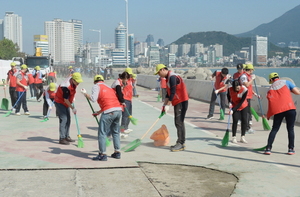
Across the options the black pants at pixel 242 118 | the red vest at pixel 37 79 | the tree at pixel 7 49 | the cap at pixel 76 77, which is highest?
the tree at pixel 7 49

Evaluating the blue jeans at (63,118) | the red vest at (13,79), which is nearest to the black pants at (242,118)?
the blue jeans at (63,118)

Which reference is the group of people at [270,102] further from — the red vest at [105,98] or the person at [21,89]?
the person at [21,89]

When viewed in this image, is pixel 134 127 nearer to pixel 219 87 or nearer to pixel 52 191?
pixel 219 87

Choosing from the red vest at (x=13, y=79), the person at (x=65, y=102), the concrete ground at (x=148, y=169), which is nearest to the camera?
the concrete ground at (x=148, y=169)

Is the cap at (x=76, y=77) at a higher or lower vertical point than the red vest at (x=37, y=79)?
higher

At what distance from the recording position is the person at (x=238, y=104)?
10227 mm

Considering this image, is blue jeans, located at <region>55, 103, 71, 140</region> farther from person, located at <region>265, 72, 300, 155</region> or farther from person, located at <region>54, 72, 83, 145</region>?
person, located at <region>265, 72, 300, 155</region>

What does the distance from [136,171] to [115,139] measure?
110 cm

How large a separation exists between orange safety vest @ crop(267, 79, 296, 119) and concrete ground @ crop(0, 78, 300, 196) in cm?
89

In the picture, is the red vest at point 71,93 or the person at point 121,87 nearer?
the person at point 121,87

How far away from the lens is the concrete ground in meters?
6.22

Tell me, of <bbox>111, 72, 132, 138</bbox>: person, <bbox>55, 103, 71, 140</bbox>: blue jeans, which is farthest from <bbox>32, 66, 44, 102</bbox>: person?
<bbox>55, 103, 71, 140</bbox>: blue jeans

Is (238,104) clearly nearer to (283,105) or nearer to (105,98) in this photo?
(283,105)

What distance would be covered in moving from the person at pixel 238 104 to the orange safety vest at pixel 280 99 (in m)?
1.25
